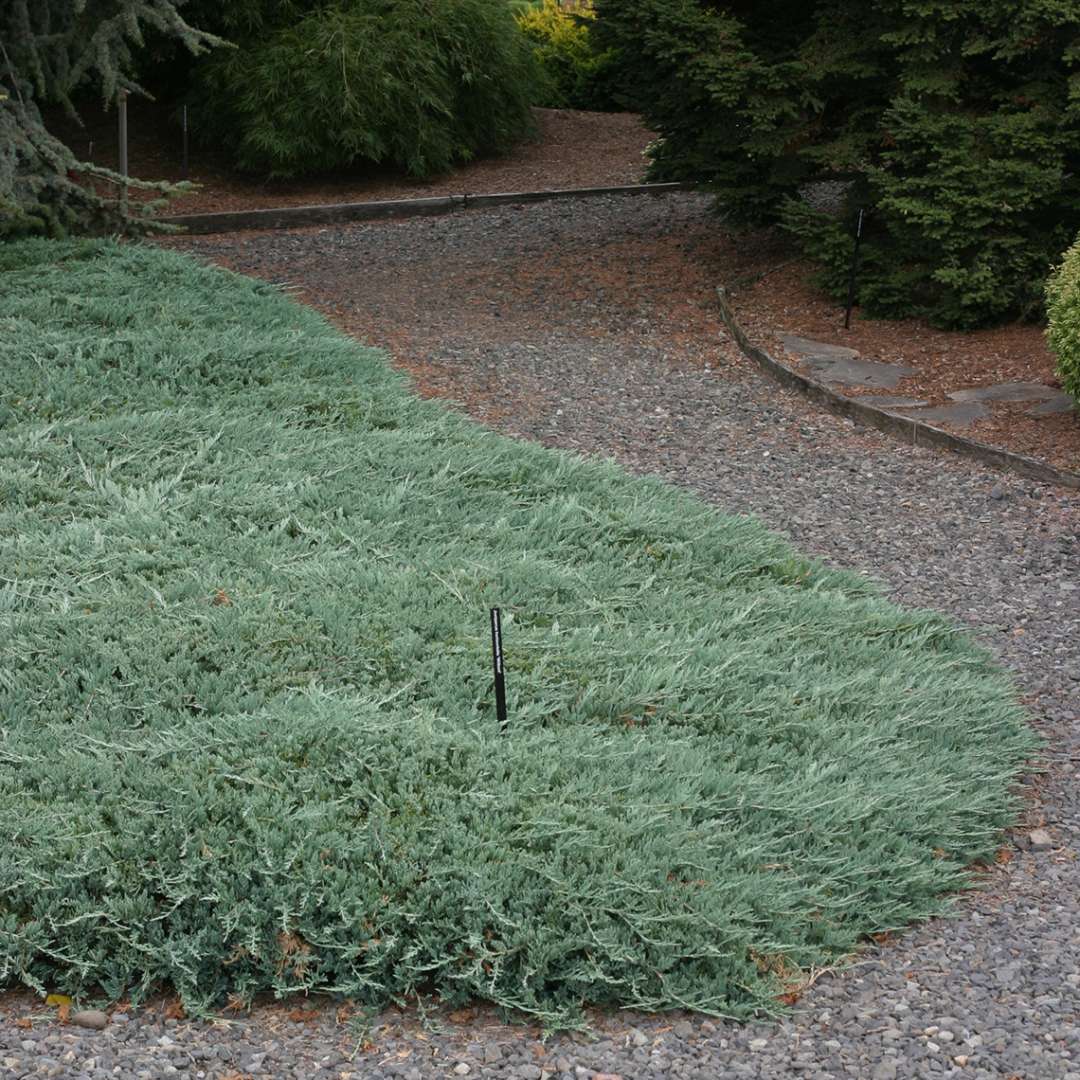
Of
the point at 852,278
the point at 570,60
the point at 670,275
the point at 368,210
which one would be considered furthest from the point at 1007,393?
the point at 570,60

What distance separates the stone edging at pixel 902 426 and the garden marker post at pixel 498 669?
11.2ft

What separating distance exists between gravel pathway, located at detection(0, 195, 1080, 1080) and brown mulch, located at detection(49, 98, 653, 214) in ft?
3.55

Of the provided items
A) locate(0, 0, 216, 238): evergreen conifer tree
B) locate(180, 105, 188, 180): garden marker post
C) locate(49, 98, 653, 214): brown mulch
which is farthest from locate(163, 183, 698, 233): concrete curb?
locate(0, 0, 216, 238): evergreen conifer tree

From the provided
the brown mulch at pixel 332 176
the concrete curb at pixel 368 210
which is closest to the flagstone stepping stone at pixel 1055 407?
the concrete curb at pixel 368 210

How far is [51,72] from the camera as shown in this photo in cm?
837

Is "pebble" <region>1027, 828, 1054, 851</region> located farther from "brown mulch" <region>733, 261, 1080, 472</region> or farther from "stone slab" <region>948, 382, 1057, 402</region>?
"stone slab" <region>948, 382, 1057, 402</region>

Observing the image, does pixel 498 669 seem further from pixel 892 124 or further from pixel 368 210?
pixel 368 210

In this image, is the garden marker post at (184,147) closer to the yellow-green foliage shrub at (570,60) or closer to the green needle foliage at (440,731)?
the yellow-green foliage shrub at (570,60)

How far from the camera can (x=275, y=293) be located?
7.99m

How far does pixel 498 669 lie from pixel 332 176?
10.0 meters

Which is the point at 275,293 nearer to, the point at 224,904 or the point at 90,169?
the point at 90,169

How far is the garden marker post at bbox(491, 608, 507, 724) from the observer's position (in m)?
3.42

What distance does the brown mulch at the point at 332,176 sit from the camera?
12.1 metres

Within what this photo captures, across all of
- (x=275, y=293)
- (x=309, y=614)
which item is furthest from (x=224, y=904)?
(x=275, y=293)
